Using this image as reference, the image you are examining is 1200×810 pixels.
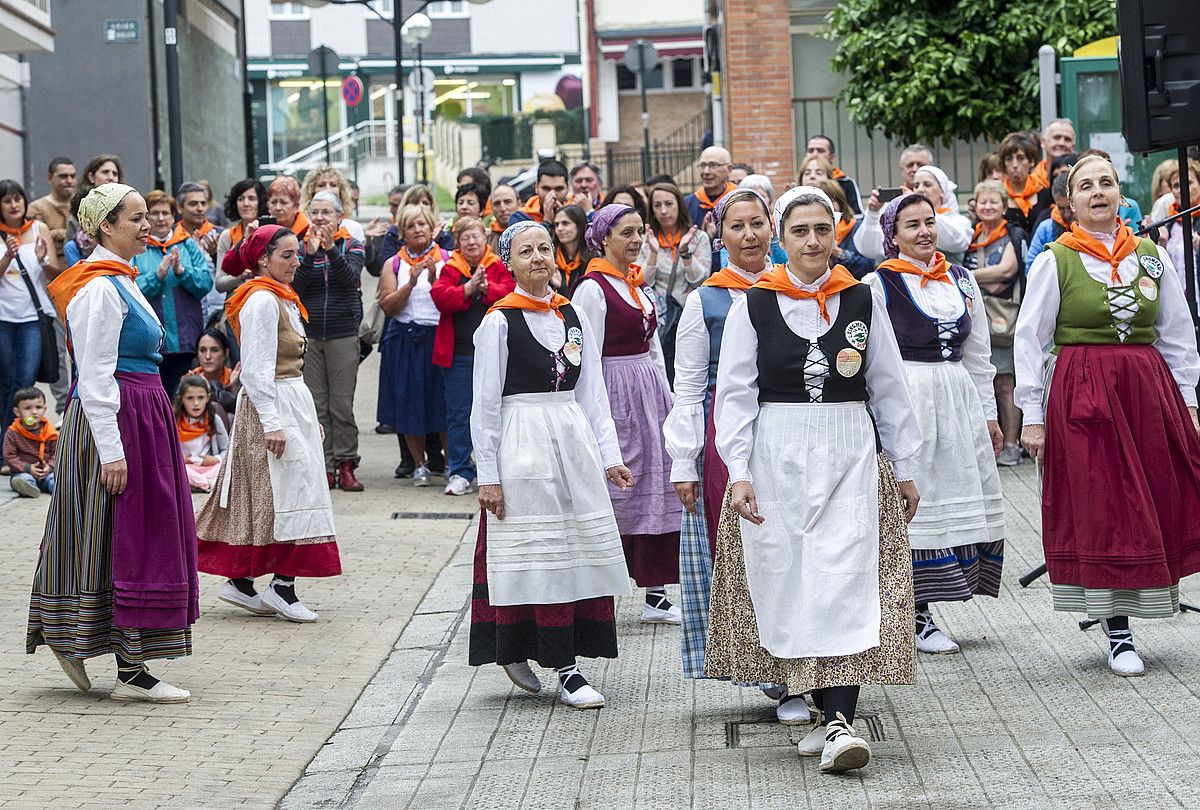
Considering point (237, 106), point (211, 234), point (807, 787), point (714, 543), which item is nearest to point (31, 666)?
point (714, 543)

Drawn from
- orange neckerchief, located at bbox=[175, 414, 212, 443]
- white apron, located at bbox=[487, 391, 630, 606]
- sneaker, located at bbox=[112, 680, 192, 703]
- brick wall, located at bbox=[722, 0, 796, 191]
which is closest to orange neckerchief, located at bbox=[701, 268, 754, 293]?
white apron, located at bbox=[487, 391, 630, 606]

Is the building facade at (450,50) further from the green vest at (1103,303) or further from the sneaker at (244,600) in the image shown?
the green vest at (1103,303)

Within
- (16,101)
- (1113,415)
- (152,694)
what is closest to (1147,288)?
(1113,415)

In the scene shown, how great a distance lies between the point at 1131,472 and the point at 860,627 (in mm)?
1925

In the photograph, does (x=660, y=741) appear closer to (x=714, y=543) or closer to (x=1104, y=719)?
(x=714, y=543)

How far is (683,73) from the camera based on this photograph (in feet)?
171

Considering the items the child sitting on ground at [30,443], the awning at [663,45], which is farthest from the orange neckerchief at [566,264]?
the awning at [663,45]

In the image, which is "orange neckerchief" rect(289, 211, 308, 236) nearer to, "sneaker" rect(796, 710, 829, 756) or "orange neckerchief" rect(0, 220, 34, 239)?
"orange neckerchief" rect(0, 220, 34, 239)

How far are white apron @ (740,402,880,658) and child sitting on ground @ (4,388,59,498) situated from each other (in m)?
7.85

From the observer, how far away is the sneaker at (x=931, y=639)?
8.06m

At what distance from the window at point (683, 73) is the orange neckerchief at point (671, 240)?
41.6 m

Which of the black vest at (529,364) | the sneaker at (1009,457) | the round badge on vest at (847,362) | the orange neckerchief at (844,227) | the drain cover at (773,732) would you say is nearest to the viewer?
the round badge on vest at (847,362)

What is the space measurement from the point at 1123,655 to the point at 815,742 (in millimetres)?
1842

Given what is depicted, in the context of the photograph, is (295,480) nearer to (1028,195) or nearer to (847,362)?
(847,362)
